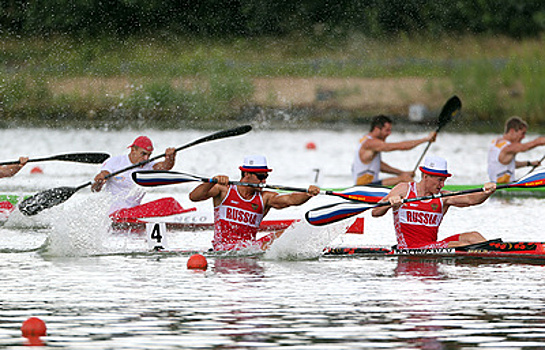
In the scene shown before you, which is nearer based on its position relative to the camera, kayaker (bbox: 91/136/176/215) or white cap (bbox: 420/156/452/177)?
white cap (bbox: 420/156/452/177)

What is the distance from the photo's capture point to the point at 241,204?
1486 cm

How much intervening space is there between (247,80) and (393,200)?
27143 mm

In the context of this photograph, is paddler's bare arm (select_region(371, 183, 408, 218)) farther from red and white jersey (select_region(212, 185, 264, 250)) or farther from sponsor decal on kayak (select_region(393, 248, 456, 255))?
red and white jersey (select_region(212, 185, 264, 250))

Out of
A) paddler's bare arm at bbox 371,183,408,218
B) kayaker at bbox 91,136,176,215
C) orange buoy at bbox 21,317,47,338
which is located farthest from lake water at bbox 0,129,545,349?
kayaker at bbox 91,136,176,215

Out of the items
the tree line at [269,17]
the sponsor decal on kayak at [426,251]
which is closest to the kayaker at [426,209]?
the sponsor decal on kayak at [426,251]

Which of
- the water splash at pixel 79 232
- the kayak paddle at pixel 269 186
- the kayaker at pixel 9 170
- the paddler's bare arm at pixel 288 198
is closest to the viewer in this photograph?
the paddler's bare arm at pixel 288 198

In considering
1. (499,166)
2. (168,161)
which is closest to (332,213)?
(168,161)

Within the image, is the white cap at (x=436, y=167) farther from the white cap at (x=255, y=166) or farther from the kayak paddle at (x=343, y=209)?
the white cap at (x=255, y=166)

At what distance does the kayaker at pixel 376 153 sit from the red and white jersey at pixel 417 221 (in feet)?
19.5

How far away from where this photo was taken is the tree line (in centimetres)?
4250

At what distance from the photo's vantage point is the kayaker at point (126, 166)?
1741 cm

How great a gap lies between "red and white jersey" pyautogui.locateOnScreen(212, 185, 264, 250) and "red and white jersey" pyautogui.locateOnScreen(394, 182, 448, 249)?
66.1 inches

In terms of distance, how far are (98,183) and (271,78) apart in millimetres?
24592

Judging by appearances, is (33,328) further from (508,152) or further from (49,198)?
(508,152)
